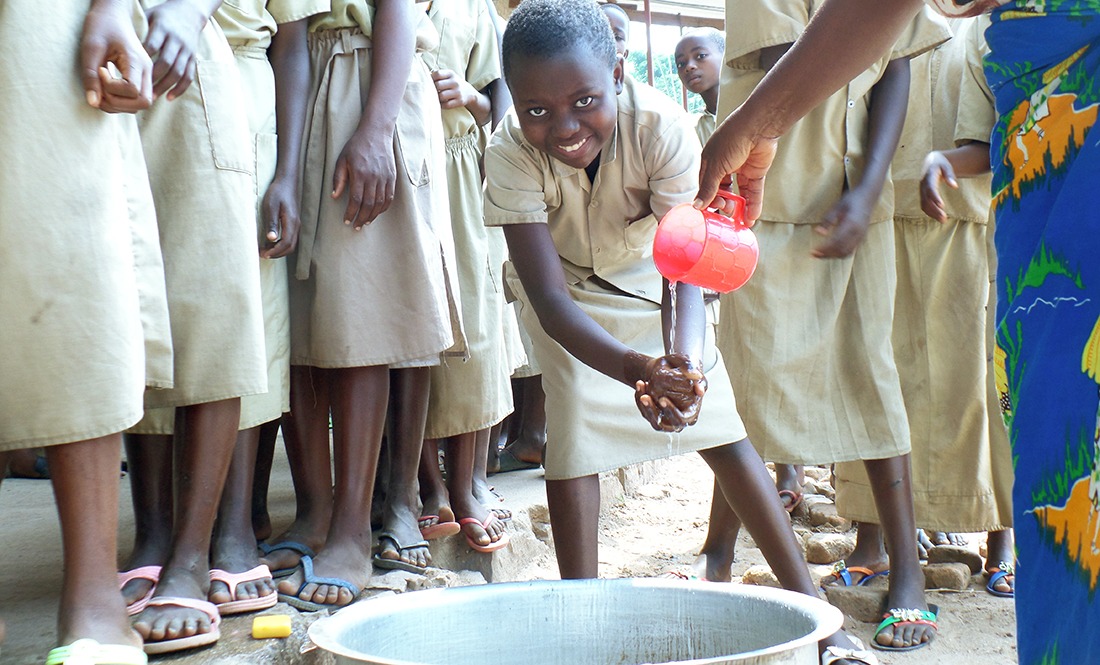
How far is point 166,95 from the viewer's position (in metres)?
2.16

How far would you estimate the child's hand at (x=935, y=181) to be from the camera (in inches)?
117

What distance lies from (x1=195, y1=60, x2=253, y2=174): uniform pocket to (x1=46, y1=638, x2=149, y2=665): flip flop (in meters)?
0.94

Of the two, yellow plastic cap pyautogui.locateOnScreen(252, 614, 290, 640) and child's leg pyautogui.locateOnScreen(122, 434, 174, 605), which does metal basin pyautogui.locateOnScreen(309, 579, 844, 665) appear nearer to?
yellow plastic cap pyautogui.locateOnScreen(252, 614, 290, 640)

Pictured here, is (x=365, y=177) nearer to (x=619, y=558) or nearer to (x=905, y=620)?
(x=905, y=620)

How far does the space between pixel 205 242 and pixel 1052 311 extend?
1623 mm

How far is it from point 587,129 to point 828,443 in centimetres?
109

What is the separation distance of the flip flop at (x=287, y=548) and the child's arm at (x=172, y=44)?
105 centimetres

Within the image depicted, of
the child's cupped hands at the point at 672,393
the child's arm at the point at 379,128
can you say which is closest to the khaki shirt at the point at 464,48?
the child's arm at the point at 379,128

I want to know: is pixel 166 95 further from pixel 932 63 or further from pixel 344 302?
pixel 932 63

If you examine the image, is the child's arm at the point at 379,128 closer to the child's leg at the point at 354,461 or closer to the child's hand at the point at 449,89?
the child's leg at the point at 354,461

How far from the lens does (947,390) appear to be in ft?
10.8

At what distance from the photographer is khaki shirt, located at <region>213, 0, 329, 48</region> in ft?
8.46

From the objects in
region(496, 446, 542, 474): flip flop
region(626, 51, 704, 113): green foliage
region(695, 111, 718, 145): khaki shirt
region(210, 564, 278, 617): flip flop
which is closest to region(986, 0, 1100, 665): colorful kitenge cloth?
region(210, 564, 278, 617): flip flop

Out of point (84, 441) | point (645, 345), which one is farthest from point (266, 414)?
point (645, 345)
